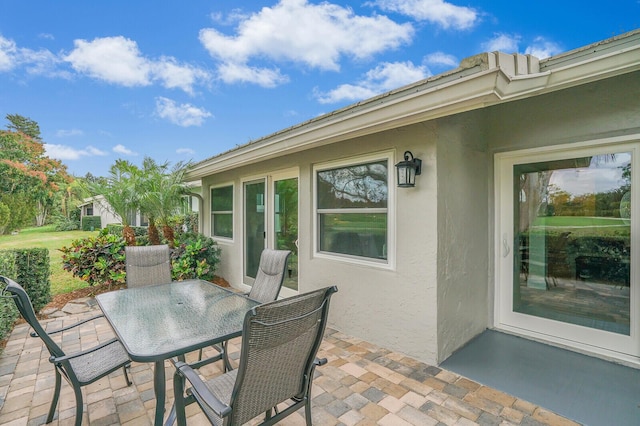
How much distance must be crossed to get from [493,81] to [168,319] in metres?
3.04

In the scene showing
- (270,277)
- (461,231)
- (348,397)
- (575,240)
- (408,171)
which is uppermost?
(408,171)

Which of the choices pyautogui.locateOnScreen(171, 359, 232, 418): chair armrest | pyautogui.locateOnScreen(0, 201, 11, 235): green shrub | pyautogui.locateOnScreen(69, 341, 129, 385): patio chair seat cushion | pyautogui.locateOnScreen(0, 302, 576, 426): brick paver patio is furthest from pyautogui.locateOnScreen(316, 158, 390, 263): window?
pyautogui.locateOnScreen(0, 201, 11, 235): green shrub

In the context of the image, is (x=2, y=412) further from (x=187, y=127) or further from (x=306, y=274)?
(x=187, y=127)

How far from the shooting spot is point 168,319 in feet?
8.16

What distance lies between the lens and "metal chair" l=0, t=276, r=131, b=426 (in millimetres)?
1932

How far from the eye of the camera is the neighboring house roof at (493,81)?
7.04ft

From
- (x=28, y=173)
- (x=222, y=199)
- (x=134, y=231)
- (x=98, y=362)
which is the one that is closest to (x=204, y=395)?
(x=98, y=362)

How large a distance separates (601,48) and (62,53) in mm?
18531

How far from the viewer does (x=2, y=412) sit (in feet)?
8.23

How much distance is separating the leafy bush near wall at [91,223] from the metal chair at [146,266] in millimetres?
22364

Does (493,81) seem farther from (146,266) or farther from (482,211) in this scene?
(146,266)

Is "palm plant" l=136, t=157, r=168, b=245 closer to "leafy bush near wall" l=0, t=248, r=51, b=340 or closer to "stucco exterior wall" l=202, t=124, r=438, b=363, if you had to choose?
"leafy bush near wall" l=0, t=248, r=51, b=340

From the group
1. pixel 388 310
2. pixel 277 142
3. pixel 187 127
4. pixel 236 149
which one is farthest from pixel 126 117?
pixel 388 310

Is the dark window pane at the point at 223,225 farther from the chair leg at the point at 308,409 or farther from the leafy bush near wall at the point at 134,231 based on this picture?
the chair leg at the point at 308,409
